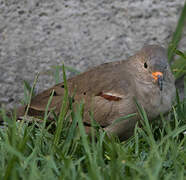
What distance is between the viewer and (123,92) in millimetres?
4062

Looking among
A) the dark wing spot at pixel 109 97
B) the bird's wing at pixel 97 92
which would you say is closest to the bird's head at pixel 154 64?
the bird's wing at pixel 97 92

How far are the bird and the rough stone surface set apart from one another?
697 millimetres

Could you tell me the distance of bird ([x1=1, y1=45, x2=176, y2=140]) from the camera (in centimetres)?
399

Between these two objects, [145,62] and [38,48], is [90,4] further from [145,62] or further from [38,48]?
[145,62]

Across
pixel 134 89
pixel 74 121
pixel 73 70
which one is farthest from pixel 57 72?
pixel 74 121

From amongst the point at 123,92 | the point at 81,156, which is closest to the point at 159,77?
the point at 123,92

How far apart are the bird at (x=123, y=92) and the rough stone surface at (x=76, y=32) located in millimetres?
697

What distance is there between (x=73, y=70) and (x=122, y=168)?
6.92ft

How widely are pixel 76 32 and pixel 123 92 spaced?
1226 millimetres

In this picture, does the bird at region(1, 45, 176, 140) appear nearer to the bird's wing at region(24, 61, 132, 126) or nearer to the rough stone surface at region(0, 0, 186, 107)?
the bird's wing at region(24, 61, 132, 126)

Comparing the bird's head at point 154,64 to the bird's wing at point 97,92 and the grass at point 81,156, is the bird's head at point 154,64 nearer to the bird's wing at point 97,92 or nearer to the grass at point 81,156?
the bird's wing at point 97,92

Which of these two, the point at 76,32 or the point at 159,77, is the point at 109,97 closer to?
the point at 159,77

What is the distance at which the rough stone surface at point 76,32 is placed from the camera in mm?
4965

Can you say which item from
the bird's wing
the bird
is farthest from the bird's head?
the bird's wing
